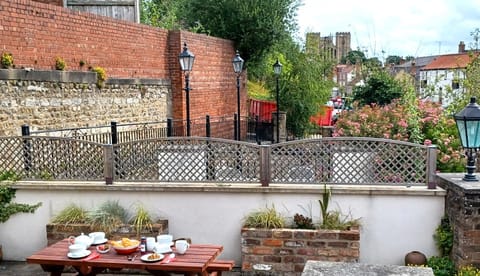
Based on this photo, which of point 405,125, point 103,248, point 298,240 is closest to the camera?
point 103,248

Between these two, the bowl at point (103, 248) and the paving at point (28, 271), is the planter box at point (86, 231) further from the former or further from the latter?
the bowl at point (103, 248)

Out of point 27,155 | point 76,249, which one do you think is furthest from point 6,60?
point 76,249

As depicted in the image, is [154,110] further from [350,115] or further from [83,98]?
[350,115]

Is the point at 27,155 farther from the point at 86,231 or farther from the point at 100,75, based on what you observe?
the point at 100,75

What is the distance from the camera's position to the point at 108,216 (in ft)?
18.6

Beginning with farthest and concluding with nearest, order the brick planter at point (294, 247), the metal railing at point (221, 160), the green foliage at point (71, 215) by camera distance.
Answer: the green foliage at point (71, 215) → the metal railing at point (221, 160) → the brick planter at point (294, 247)

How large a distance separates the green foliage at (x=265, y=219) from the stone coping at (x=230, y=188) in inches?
10.3

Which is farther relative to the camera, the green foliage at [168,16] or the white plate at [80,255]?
the green foliage at [168,16]

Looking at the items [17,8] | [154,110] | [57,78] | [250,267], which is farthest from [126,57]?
[250,267]

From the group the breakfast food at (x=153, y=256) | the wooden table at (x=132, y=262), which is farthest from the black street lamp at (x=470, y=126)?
the breakfast food at (x=153, y=256)

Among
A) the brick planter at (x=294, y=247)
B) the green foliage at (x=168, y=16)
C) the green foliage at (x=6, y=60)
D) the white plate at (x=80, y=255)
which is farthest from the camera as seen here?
the green foliage at (x=168, y=16)

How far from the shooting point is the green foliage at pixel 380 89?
1428cm

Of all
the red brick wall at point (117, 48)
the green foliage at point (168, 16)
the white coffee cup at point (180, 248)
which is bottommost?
the white coffee cup at point (180, 248)

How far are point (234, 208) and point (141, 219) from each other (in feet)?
3.85
